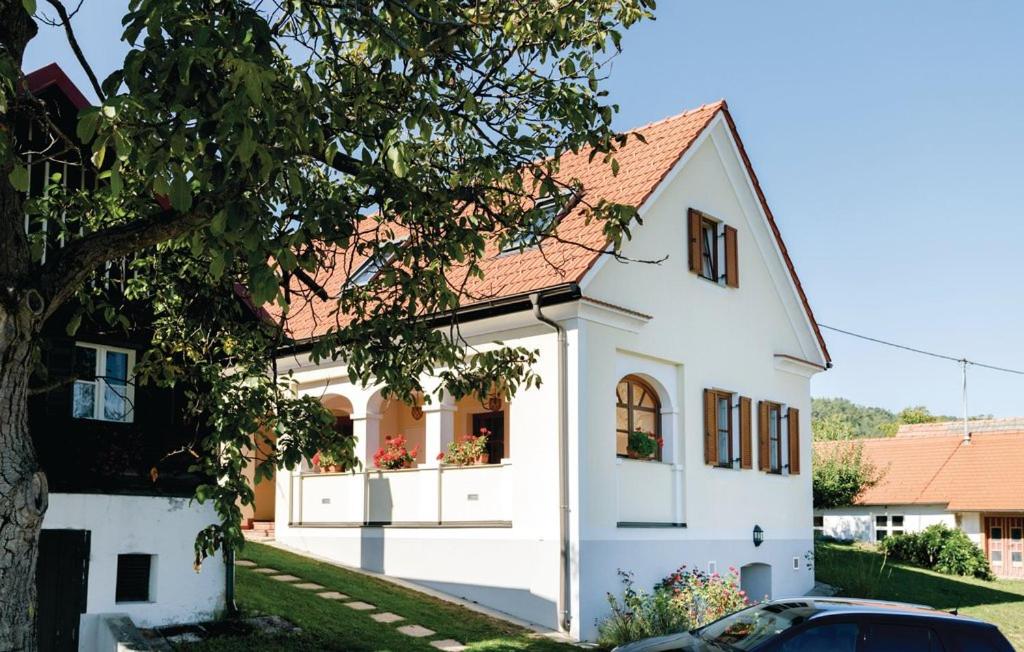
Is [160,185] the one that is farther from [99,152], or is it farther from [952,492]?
[952,492]

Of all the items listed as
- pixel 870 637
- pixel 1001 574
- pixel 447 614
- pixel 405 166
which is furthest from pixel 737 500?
pixel 1001 574

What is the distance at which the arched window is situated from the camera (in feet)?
60.8

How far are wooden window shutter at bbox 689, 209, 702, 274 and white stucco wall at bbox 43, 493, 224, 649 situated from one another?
32.9 feet

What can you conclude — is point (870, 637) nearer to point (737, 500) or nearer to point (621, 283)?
point (621, 283)

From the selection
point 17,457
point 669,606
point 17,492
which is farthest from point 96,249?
point 669,606

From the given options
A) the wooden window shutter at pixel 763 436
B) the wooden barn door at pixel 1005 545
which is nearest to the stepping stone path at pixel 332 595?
the wooden window shutter at pixel 763 436

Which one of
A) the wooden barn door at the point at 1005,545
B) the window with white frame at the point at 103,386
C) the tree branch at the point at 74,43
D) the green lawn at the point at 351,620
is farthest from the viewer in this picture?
the wooden barn door at the point at 1005,545

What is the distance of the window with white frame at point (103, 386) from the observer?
14000 mm

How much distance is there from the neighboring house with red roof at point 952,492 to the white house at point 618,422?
19525mm

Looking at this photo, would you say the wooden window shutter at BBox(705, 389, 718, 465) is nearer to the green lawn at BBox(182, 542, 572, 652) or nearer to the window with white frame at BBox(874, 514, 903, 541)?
the green lawn at BBox(182, 542, 572, 652)

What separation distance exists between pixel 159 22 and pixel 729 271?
1590cm

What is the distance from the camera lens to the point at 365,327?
1112 cm

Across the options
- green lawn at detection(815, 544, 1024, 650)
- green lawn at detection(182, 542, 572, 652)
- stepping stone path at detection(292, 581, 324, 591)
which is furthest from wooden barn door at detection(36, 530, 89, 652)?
green lawn at detection(815, 544, 1024, 650)

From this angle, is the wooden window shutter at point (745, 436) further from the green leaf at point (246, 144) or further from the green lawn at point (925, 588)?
the green leaf at point (246, 144)
